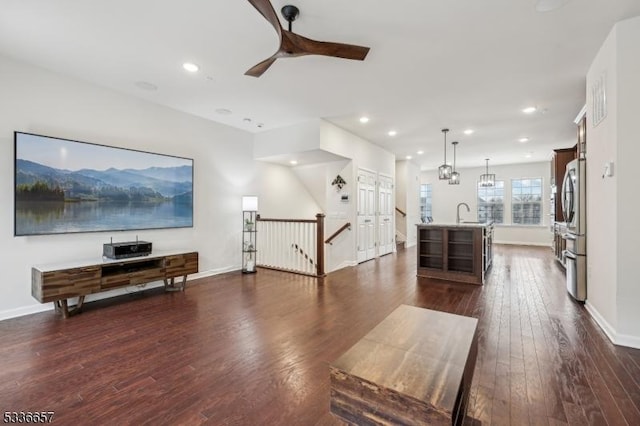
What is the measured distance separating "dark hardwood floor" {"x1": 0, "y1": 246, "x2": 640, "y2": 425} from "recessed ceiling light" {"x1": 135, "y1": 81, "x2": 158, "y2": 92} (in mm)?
3018

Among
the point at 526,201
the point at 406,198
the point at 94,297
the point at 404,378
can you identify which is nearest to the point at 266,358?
the point at 404,378

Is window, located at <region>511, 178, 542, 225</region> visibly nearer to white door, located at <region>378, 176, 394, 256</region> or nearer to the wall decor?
white door, located at <region>378, 176, 394, 256</region>

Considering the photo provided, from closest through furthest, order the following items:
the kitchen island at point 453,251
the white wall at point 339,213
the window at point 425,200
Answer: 1. the kitchen island at point 453,251
2. the white wall at point 339,213
3. the window at point 425,200

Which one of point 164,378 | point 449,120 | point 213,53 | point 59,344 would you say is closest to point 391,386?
point 164,378

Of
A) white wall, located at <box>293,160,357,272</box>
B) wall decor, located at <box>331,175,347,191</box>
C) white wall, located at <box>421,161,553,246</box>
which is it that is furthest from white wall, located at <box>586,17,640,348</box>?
white wall, located at <box>421,161,553,246</box>

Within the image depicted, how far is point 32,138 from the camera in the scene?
11.2ft

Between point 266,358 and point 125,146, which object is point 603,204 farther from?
point 125,146

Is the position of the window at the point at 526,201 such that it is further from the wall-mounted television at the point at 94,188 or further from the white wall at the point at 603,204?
the wall-mounted television at the point at 94,188

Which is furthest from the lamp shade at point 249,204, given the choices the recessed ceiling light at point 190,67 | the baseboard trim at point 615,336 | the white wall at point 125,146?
the baseboard trim at point 615,336

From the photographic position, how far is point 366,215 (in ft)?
22.8

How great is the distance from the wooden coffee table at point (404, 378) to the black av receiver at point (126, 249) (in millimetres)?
3653

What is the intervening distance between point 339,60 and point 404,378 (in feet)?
10.5

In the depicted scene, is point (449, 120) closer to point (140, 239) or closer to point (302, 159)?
point (302, 159)

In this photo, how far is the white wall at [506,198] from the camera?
9898mm
